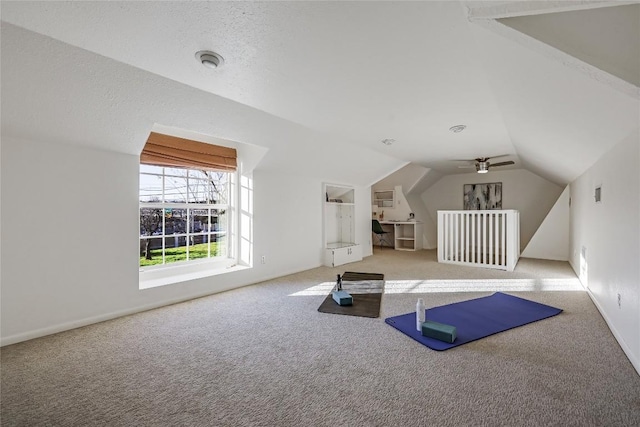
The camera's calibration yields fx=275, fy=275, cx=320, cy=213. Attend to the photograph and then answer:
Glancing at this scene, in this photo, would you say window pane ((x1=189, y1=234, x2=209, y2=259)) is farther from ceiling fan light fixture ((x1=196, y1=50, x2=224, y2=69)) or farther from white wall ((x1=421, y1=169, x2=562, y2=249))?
white wall ((x1=421, y1=169, x2=562, y2=249))

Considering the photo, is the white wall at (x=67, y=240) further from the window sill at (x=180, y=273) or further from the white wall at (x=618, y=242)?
the white wall at (x=618, y=242)

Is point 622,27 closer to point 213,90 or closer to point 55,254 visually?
point 213,90

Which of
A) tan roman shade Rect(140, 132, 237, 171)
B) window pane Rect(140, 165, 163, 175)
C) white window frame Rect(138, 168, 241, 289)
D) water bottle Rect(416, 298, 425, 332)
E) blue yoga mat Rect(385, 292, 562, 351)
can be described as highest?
tan roman shade Rect(140, 132, 237, 171)

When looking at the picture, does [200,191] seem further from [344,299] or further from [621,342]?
[621,342]

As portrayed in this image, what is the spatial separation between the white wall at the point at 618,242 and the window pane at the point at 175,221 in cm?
469

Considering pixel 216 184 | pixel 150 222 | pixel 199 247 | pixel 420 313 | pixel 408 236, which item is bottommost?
pixel 420 313

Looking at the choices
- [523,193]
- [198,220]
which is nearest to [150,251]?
[198,220]

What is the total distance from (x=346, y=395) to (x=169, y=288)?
103 inches

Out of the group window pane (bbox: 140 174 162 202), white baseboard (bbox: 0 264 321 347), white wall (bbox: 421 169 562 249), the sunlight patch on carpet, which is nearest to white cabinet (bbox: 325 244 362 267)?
the sunlight patch on carpet

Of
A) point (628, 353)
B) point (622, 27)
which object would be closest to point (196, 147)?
point (622, 27)

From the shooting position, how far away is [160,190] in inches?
145

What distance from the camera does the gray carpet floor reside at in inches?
60.5

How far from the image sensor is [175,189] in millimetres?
3830

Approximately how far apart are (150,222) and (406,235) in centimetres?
684
